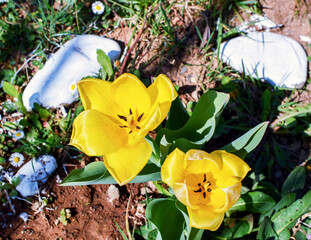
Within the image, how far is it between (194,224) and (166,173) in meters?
Result: 0.24

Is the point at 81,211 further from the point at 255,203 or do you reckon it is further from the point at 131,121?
the point at 255,203

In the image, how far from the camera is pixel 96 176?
164 centimetres

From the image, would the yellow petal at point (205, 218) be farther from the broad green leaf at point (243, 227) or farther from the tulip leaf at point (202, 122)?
the broad green leaf at point (243, 227)

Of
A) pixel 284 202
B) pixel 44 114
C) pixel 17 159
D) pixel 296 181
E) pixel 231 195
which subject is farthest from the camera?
pixel 44 114

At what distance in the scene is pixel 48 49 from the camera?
9.27ft

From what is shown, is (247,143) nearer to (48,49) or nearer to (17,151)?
(17,151)

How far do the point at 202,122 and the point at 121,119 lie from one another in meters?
0.45

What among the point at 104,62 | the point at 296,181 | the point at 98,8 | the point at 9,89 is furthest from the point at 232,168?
the point at 98,8

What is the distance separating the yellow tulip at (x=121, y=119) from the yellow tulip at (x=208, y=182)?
0.14 m

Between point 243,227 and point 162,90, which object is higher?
point 162,90

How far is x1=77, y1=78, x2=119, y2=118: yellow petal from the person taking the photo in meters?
1.46

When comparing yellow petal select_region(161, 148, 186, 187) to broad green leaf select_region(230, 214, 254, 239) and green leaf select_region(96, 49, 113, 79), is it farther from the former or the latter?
green leaf select_region(96, 49, 113, 79)

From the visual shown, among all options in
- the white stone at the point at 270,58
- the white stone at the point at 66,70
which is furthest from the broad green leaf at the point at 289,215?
the white stone at the point at 66,70

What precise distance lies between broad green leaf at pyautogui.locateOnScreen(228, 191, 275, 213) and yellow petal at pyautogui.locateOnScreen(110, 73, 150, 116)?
0.94 meters
